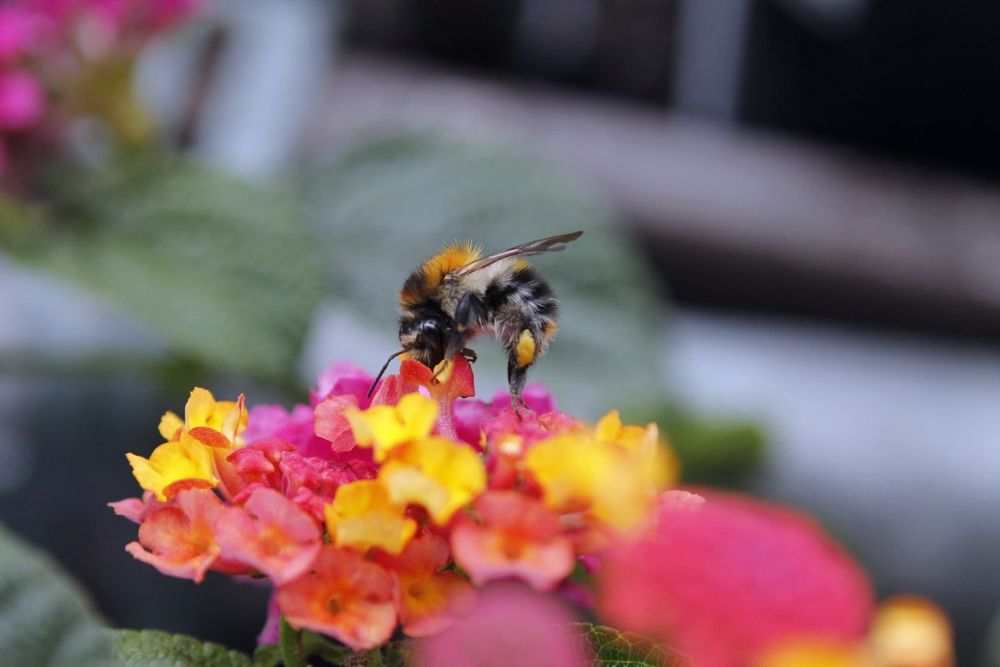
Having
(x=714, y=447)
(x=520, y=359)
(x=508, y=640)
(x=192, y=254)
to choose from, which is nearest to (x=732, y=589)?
(x=508, y=640)

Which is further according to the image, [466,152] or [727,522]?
[466,152]

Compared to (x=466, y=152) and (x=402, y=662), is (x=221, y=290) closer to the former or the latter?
(x=466, y=152)

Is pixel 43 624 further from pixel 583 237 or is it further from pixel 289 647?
pixel 583 237

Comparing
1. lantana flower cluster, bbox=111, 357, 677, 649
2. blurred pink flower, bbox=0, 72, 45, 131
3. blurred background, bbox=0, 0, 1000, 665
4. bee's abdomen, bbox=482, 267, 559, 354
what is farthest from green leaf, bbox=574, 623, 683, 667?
blurred pink flower, bbox=0, 72, 45, 131

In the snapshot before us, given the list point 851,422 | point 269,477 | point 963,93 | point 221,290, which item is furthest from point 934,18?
point 269,477

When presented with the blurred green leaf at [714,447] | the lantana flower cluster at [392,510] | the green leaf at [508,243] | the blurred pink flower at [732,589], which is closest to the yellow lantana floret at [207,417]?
the lantana flower cluster at [392,510]
